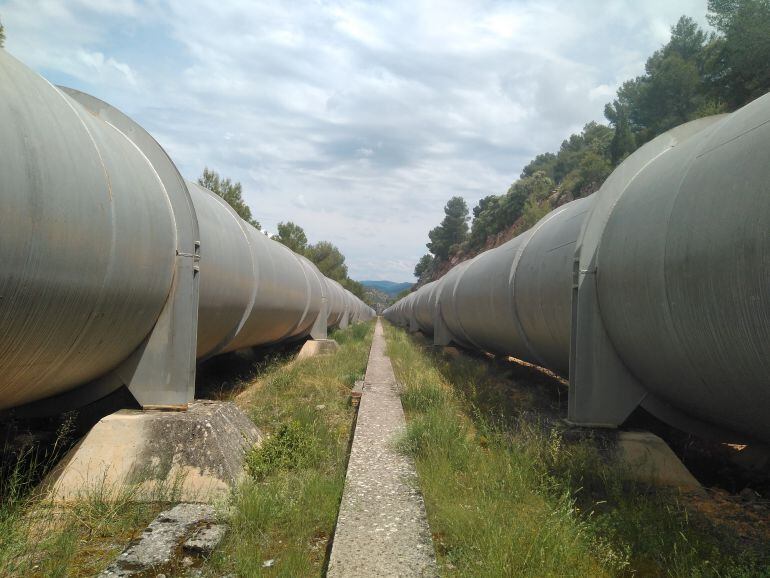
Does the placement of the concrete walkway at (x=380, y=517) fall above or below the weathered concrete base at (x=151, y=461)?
below

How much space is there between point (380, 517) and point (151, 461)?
165 cm

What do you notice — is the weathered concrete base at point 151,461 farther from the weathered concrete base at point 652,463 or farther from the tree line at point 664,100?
the tree line at point 664,100

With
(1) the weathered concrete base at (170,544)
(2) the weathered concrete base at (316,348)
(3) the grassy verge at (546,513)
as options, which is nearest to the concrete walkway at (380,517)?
(3) the grassy verge at (546,513)

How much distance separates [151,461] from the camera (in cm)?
367

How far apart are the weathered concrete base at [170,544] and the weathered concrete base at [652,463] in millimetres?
2809

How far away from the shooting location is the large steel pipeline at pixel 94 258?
2.64 meters

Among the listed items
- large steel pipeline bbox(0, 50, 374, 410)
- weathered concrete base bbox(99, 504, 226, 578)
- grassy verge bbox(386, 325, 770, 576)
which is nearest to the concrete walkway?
grassy verge bbox(386, 325, 770, 576)

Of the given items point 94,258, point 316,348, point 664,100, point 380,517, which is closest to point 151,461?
point 94,258

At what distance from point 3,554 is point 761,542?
383 centimetres

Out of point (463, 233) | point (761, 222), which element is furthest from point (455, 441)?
point (463, 233)

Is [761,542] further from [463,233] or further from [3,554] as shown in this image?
[463,233]

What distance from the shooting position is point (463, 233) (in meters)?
82.6

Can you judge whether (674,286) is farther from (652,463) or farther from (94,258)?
(94,258)

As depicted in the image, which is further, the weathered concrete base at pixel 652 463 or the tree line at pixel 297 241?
the tree line at pixel 297 241
